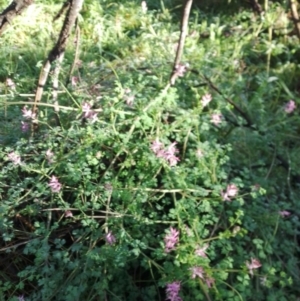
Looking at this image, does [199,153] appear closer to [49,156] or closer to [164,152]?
[164,152]

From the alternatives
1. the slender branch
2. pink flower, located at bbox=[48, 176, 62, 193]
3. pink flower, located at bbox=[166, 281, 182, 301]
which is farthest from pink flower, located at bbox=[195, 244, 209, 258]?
the slender branch

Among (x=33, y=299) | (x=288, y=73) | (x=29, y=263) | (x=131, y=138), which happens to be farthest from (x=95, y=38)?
(x=33, y=299)

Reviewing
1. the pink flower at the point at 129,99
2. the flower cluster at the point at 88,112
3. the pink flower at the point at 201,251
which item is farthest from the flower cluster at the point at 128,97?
the pink flower at the point at 201,251

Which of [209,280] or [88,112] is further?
[88,112]

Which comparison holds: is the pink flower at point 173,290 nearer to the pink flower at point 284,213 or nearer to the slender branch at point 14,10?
the pink flower at point 284,213

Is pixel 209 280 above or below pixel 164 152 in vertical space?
below

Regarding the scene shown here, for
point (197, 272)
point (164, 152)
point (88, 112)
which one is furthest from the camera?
point (88, 112)

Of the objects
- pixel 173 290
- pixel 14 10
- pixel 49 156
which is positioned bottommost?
pixel 173 290

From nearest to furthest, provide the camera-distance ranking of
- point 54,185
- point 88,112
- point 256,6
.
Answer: point 54,185
point 88,112
point 256,6

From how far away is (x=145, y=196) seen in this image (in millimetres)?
1866

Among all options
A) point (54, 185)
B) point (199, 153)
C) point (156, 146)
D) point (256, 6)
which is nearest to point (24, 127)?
point (54, 185)

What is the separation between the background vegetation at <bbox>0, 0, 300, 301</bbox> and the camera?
5.82 ft

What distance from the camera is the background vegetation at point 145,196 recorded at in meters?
1.77

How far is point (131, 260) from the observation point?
5.99ft
